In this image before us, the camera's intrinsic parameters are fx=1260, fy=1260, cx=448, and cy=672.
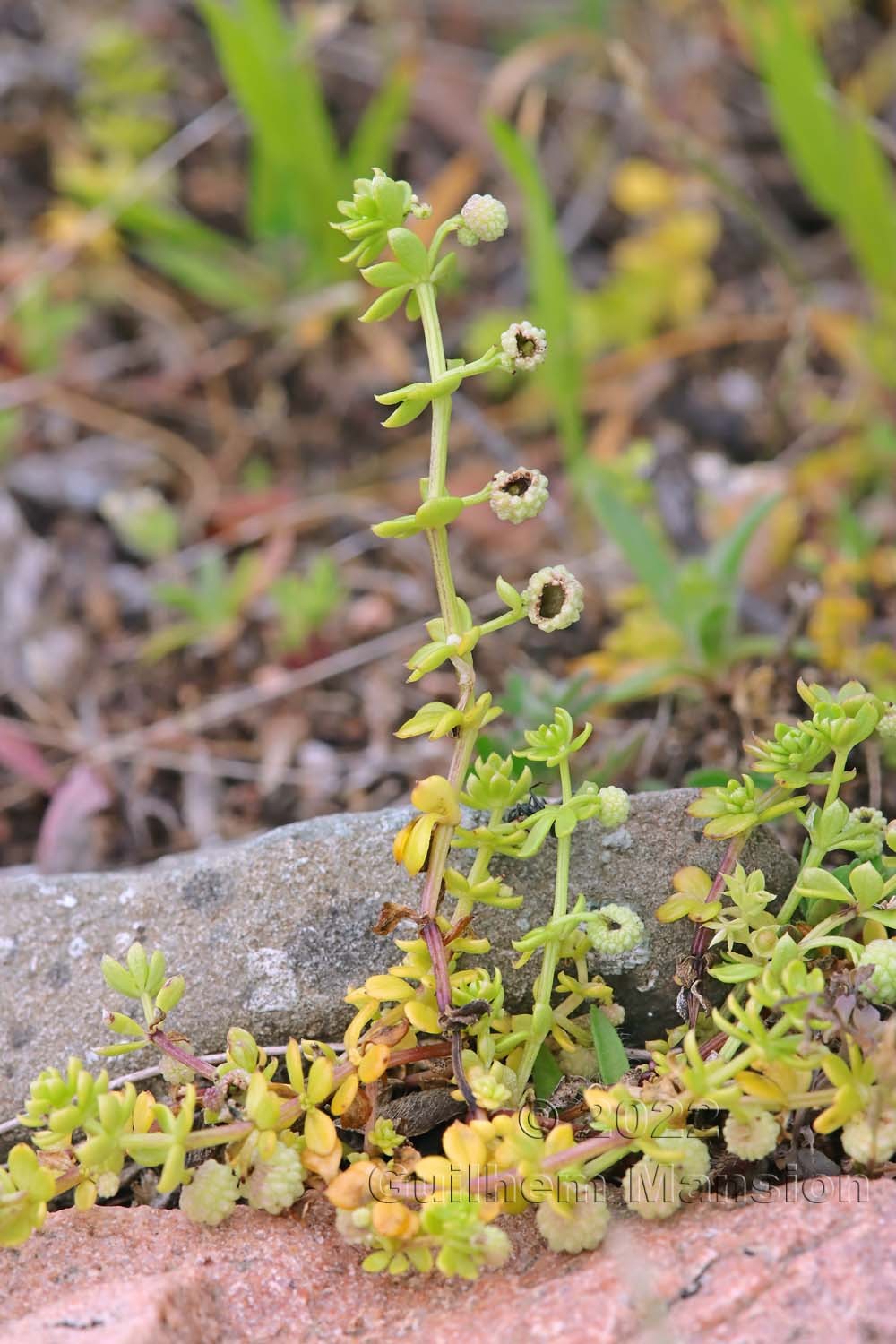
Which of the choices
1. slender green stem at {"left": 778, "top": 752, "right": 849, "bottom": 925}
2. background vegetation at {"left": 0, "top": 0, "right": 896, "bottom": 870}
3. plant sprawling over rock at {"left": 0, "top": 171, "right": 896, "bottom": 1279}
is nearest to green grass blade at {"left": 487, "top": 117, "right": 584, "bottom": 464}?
background vegetation at {"left": 0, "top": 0, "right": 896, "bottom": 870}

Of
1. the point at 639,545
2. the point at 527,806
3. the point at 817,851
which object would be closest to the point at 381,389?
the point at 639,545

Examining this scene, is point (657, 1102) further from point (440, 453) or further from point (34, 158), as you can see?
point (34, 158)

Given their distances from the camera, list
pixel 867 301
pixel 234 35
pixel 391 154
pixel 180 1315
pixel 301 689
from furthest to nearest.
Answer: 1. pixel 391 154
2. pixel 867 301
3. pixel 234 35
4. pixel 301 689
5. pixel 180 1315

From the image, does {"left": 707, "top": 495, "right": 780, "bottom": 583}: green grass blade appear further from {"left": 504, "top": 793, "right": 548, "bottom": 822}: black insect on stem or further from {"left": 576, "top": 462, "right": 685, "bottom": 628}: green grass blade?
{"left": 504, "top": 793, "right": 548, "bottom": 822}: black insect on stem

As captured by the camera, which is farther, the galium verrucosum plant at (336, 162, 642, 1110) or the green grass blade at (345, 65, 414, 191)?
the green grass blade at (345, 65, 414, 191)

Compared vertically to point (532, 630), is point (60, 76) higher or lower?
higher

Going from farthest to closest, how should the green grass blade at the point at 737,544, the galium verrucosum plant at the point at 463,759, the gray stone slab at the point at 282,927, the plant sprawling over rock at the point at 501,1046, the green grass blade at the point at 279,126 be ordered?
1. the green grass blade at the point at 279,126
2. the green grass blade at the point at 737,544
3. the gray stone slab at the point at 282,927
4. the galium verrucosum plant at the point at 463,759
5. the plant sprawling over rock at the point at 501,1046

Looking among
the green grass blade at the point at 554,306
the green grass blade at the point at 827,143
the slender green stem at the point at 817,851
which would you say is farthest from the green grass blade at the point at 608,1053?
the green grass blade at the point at 827,143

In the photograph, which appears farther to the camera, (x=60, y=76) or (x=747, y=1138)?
(x=60, y=76)

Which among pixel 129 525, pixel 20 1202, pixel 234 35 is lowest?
pixel 20 1202

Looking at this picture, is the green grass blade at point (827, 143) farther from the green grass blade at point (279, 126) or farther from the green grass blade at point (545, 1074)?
the green grass blade at point (545, 1074)

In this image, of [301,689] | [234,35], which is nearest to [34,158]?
[234,35]
